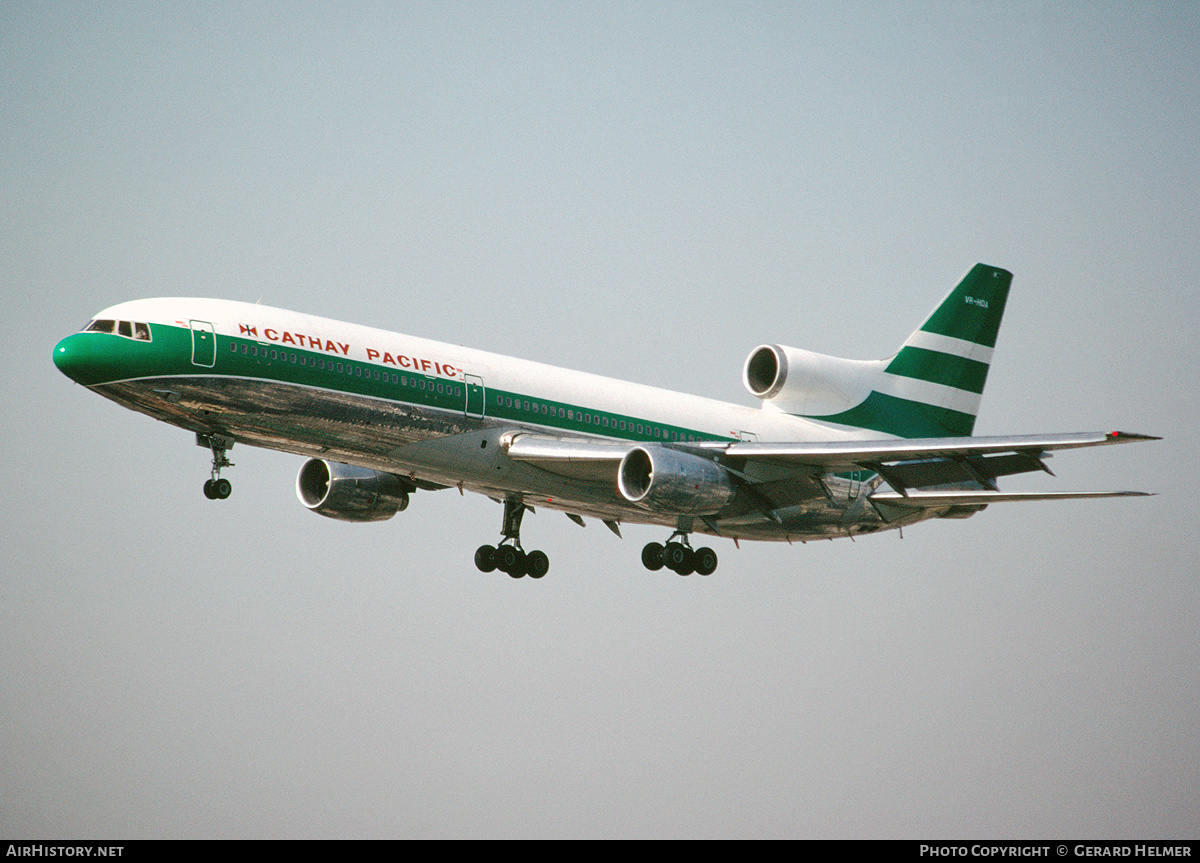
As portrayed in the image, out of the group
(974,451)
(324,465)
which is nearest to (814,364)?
(974,451)

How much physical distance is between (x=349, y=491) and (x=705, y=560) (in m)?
10.2

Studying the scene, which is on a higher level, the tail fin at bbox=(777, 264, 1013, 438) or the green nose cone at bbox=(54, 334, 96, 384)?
the tail fin at bbox=(777, 264, 1013, 438)

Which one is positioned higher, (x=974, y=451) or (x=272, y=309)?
(x=272, y=309)

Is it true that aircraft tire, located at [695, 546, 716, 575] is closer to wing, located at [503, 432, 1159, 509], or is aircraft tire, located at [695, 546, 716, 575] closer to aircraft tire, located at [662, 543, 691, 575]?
aircraft tire, located at [662, 543, 691, 575]

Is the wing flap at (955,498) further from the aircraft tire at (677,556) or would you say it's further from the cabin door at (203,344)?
the cabin door at (203,344)

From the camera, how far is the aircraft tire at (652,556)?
35.8m

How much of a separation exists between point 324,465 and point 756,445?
12505mm

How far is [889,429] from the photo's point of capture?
39469mm

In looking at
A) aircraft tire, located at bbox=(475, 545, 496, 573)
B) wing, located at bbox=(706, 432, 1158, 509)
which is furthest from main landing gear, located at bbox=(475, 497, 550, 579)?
wing, located at bbox=(706, 432, 1158, 509)

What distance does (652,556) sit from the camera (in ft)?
118

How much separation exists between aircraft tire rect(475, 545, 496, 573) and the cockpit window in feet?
44.1

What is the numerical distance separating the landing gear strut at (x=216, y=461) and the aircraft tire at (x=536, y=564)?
10.9 metres

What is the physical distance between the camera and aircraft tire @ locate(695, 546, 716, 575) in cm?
3569
